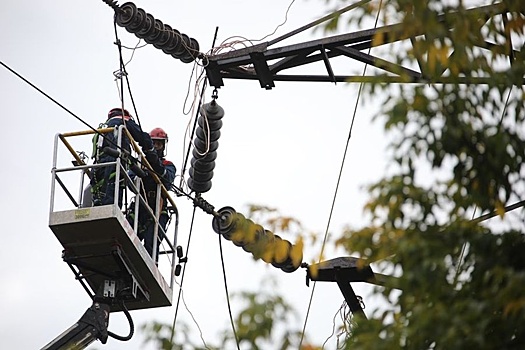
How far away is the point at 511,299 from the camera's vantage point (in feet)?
16.8

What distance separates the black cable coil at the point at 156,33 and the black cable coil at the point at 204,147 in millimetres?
593

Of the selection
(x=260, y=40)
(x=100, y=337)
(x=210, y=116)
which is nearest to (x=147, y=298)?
(x=100, y=337)

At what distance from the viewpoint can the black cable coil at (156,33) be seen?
12.1m

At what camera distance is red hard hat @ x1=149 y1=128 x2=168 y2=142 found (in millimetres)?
14164

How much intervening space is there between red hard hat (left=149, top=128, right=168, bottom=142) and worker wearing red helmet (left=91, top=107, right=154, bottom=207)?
44.2 inches

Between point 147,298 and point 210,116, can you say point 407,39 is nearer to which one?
point 210,116

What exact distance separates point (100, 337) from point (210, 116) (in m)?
2.55

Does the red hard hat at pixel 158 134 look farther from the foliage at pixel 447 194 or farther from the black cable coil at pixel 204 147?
the foliage at pixel 447 194

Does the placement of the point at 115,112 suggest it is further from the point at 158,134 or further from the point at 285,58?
the point at 285,58

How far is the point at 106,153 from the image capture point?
1184cm

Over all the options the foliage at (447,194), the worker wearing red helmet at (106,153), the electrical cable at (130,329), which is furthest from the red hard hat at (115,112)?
the foliage at (447,194)

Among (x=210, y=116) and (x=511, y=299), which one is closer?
(x=511, y=299)

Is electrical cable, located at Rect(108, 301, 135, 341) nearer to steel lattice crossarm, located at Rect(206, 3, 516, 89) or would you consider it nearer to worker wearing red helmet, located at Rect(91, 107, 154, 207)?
worker wearing red helmet, located at Rect(91, 107, 154, 207)

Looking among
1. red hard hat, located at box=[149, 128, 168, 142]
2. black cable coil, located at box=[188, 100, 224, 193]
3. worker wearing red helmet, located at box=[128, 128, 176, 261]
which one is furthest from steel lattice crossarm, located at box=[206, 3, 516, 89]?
red hard hat, located at box=[149, 128, 168, 142]
